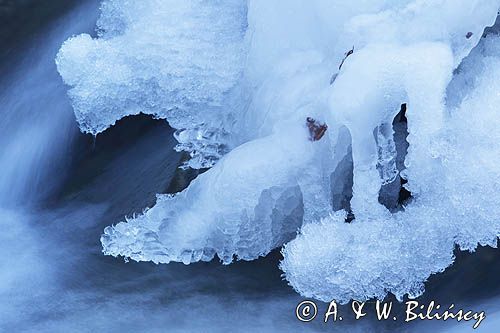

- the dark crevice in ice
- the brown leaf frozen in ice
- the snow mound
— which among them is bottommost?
the dark crevice in ice

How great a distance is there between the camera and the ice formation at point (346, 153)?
2025 millimetres

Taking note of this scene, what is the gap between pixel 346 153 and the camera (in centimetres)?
215

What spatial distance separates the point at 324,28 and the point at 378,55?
309mm

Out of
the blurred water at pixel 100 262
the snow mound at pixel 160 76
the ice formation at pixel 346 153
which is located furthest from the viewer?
the snow mound at pixel 160 76

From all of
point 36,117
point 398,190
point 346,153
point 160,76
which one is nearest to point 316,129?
point 346,153

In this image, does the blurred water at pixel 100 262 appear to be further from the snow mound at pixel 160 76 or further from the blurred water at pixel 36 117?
the snow mound at pixel 160 76

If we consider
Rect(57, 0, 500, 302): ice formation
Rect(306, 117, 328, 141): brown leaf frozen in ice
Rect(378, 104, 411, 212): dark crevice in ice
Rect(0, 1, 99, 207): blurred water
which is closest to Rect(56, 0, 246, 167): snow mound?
Rect(57, 0, 500, 302): ice formation

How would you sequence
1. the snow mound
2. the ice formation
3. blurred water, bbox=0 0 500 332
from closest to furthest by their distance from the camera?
the ice formation < blurred water, bbox=0 0 500 332 < the snow mound

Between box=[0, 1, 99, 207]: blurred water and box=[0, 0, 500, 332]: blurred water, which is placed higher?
box=[0, 1, 99, 207]: blurred water

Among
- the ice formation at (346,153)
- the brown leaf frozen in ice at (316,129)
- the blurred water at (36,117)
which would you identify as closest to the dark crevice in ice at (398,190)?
the ice formation at (346,153)

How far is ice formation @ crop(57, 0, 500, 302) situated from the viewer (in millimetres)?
2025

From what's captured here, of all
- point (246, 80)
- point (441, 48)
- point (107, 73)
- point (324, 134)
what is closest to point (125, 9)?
point (107, 73)

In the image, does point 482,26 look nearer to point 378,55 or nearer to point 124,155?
point 378,55

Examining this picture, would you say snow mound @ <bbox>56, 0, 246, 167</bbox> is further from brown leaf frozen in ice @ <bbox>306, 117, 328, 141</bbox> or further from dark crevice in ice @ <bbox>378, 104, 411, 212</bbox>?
dark crevice in ice @ <bbox>378, 104, 411, 212</bbox>
